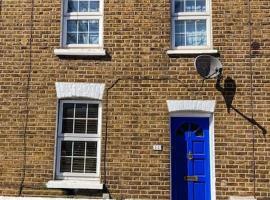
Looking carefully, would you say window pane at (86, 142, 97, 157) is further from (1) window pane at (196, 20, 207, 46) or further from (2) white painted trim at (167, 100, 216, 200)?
(1) window pane at (196, 20, 207, 46)

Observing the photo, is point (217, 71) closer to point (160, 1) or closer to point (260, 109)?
point (260, 109)

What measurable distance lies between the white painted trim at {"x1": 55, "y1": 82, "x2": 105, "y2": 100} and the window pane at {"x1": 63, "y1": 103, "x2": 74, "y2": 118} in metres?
0.25

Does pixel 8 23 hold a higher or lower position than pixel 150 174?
higher

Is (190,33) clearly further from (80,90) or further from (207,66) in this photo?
(80,90)

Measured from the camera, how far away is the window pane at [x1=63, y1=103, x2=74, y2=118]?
28.3ft

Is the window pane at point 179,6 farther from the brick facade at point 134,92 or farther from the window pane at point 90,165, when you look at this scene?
the window pane at point 90,165

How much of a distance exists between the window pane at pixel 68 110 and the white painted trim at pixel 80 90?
245 millimetres

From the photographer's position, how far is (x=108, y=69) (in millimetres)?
8586

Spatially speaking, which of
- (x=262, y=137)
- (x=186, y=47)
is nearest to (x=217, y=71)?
(x=186, y=47)

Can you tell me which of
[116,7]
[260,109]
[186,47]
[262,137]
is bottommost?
[262,137]

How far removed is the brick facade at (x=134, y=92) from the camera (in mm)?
8148

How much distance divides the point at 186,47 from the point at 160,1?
3.81ft

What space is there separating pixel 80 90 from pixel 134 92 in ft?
3.75

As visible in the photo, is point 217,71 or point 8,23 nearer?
point 217,71
